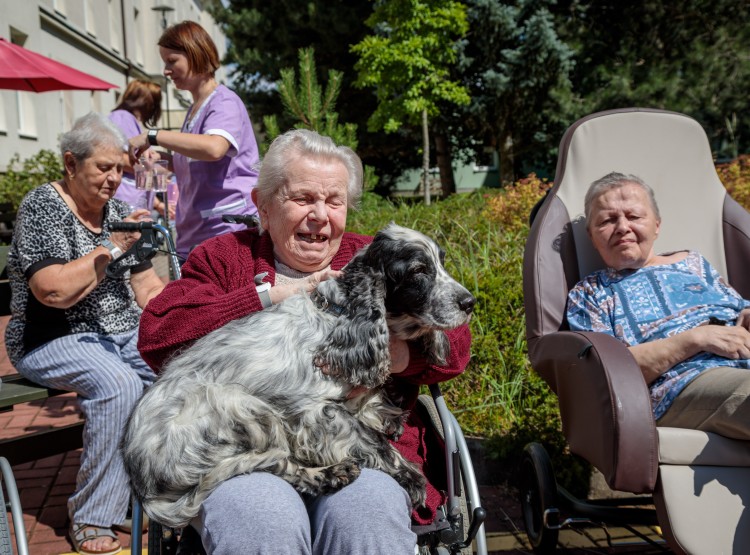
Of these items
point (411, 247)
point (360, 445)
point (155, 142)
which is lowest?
point (360, 445)

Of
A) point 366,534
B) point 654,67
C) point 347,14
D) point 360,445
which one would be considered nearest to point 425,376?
point 360,445

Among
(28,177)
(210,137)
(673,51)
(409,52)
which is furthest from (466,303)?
(673,51)

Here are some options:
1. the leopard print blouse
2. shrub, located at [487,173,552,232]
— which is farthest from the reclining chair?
shrub, located at [487,173,552,232]

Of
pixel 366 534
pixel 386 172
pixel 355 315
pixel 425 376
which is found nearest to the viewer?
pixel 366 534

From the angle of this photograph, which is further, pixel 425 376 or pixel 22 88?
pixel 22 88

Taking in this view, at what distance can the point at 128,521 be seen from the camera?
3.59 m

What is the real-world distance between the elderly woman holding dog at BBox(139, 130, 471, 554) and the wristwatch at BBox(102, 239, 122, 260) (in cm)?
86

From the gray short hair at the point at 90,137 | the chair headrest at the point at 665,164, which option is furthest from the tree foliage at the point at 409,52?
the gray short hair at the point at 90,137

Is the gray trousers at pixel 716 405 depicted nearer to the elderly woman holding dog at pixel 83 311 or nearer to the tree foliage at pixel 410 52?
the elderly woman holding dog at pixel 83 311

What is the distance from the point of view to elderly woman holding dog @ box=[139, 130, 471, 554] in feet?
6.24

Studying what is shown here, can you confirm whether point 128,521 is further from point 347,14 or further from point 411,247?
point 347,14

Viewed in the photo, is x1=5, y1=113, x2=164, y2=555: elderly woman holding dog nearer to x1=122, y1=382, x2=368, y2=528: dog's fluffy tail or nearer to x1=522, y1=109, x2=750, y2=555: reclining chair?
x1=122, y1=382, x2=368, y2=528: dog's fluffy tail

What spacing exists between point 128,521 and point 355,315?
2.27 metres

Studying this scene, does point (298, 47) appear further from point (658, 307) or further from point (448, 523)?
point (448, 523)
